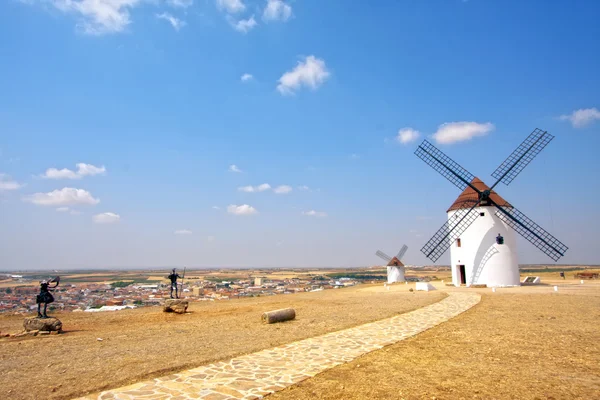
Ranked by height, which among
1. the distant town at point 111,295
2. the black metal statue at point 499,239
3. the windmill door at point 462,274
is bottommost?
the distant town at point 111,295

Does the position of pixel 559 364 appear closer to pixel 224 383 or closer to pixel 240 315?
pixel 224 383

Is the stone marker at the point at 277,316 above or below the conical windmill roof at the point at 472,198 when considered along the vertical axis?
below

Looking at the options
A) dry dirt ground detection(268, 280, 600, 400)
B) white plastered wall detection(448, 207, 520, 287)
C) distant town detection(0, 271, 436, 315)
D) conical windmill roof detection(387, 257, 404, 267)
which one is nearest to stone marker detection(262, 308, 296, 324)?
dry dirt ground detection(268, 280, 600, 400)

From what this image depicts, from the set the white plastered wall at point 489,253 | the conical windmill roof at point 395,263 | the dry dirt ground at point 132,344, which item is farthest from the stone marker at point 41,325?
the conical windmill roof at point 395,263

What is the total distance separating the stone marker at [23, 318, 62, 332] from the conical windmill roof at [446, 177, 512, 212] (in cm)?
3033

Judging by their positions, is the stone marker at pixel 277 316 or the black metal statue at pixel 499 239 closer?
the stone marker at pixel 277 316

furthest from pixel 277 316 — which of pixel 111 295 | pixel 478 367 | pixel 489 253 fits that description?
pixel 111 295

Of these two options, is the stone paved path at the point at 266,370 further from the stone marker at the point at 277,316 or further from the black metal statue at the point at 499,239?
the black metal statue at the point at 499,239

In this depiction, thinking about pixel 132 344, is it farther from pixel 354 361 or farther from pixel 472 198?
pixel 472 198

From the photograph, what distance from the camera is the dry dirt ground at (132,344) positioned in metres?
6.56

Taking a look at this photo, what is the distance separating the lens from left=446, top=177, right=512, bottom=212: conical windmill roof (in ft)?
101

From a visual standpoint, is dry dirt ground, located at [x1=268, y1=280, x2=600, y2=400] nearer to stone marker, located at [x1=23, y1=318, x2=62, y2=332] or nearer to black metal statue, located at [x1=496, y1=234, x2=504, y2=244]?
stone marker, located at [x1=23, y1=318, x2=62, y2=332]

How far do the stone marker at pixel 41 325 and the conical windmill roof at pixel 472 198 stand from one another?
30.3 meters

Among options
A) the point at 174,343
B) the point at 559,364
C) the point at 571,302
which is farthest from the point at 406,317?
the point at 571,302
